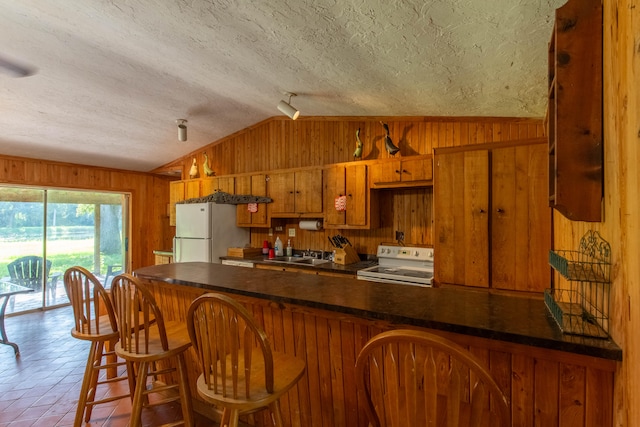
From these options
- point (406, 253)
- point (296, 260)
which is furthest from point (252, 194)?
point (406, 253)

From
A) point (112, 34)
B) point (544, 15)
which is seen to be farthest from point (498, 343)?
point (112, 34)

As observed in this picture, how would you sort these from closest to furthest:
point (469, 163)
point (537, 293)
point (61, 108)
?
point (537, 293) → point (469, 163) → point (61, 108)

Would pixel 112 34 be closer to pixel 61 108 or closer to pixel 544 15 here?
pixel 61 108

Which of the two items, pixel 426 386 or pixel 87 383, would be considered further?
pixel 87 383

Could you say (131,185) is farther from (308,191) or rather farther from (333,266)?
(333,266)

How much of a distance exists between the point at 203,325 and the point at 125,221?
17.8 feet

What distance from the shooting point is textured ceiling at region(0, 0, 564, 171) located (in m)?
1.65

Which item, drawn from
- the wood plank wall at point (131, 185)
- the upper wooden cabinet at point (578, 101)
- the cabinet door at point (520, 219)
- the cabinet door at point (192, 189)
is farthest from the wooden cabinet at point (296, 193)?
the upper wooden cabinet at point (578, 101)

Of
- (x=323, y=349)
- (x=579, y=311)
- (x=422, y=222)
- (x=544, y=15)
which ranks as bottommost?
(x=323, y=349)

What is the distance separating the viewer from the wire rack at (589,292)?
1.04 meters

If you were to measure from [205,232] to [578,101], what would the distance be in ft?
13.7

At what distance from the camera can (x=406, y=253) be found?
357 centimetres

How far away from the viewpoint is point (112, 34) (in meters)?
2.46

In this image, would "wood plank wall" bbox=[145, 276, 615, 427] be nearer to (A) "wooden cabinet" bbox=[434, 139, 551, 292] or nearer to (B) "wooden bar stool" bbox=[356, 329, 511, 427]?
(B) "wooden bar stool" bbox=[356, 329, 511, 427]
